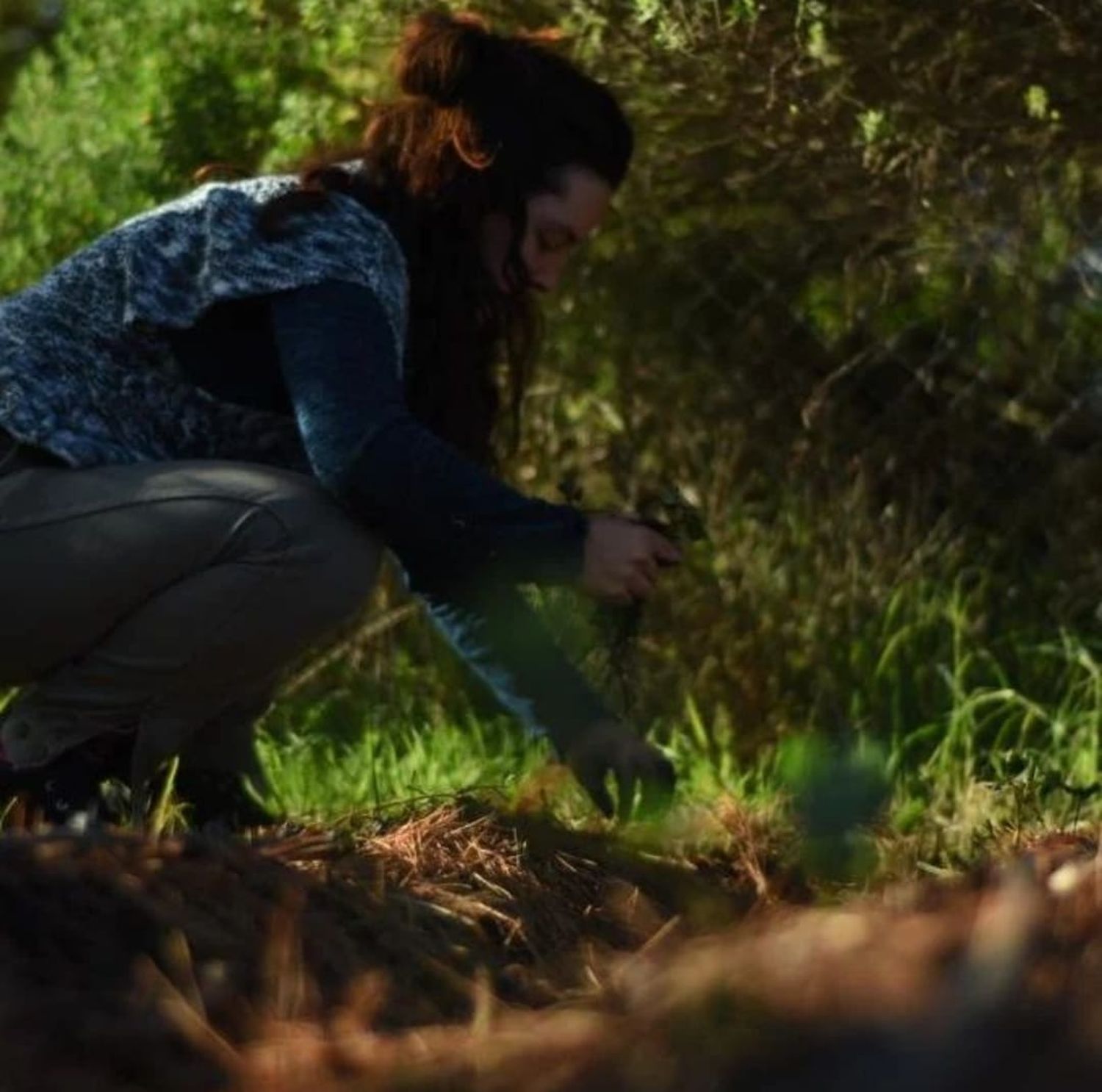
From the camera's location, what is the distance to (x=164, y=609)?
12.8 ft

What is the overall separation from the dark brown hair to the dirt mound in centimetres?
A: 109

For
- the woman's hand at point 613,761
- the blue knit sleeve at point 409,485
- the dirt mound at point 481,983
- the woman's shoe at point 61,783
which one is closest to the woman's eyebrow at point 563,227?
the blue knit sleeve at point 409,485

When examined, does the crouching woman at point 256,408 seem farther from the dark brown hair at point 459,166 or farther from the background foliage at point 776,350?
the background foliage at point 776,350

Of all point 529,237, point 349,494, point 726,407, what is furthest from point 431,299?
point 726,407

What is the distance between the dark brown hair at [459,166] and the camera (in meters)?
3.91

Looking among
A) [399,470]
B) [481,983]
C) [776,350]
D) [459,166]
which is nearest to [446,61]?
[459,166]

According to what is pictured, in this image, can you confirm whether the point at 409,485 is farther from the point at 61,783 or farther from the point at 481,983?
the point at 481,983

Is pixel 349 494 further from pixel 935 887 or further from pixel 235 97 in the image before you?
pixel 235 97

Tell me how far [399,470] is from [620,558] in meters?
0.31

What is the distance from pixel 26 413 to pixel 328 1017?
2117 millimetres

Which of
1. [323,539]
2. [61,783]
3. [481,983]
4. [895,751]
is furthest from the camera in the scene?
[895,751]

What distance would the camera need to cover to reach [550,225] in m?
3.93

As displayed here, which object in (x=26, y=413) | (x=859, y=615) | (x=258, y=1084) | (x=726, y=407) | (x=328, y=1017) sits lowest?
(x=859, y=615)

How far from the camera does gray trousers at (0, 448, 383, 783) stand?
3.85m
